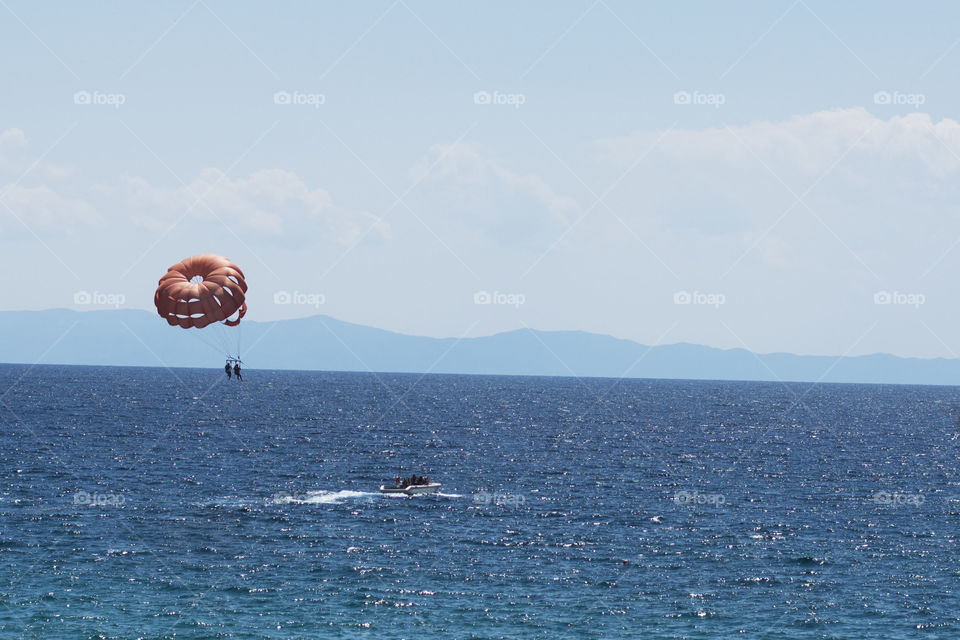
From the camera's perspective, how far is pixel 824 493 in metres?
107

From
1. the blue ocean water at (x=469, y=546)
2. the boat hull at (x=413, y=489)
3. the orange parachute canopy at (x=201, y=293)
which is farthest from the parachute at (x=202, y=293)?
the boat hull at (x=413, y=489)

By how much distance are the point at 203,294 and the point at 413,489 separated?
4060cm

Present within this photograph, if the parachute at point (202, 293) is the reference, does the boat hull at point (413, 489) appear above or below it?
below

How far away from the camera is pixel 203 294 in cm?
6462

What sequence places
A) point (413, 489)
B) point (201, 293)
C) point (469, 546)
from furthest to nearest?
point (413, 489) → point (469, 546) → point (201, 293)

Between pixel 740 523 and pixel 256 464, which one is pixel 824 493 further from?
pixel 256 464

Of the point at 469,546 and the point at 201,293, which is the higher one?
the point at 201,293

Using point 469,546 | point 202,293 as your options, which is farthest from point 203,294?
point 469,546

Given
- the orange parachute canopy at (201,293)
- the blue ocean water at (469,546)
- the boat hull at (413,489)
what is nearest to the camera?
the blue ocean water at (469,546)

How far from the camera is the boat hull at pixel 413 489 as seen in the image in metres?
99.1

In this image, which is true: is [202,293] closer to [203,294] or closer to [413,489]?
[203,294]

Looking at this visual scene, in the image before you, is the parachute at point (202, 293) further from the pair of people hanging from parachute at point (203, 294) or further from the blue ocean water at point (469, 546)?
the blue ocean water at point (469, 546)

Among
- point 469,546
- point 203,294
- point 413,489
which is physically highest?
point 203,294

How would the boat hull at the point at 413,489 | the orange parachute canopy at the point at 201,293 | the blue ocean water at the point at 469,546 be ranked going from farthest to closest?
the boat hull at the point at 413,489 < the orange parachute canopy at the point at 201,293 < the blue ocean water at the point at 469,546
